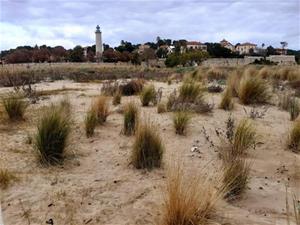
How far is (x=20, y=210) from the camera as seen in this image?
3.60 metres

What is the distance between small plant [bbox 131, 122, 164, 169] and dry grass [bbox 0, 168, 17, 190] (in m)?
1.39

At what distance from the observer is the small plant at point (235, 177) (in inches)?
155

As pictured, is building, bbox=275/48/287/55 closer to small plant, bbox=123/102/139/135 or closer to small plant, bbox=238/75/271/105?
small plant, bbox=238/75/271/105

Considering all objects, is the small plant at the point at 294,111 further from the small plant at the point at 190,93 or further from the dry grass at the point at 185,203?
the dry grass at the point at 185,203

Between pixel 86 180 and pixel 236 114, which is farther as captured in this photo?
pixel 236 114

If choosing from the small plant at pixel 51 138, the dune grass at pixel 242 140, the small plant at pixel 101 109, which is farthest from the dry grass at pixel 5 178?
the small plant at pixel 101 109

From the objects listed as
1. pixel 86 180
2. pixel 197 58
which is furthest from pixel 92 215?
pixel 197 58

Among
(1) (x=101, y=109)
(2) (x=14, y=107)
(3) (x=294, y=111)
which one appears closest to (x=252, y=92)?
(3) (x=294, y=111)

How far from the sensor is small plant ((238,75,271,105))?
10.2m

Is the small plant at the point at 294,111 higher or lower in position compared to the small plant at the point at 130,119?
lower

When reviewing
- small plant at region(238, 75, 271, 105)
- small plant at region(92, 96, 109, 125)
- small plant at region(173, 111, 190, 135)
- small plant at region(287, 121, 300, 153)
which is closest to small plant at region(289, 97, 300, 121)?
small plant at region(238, 75, 271, 105)

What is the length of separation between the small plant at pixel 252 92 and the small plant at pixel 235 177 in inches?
240

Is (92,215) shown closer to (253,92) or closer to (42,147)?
(42,147)

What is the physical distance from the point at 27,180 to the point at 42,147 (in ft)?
2.24
